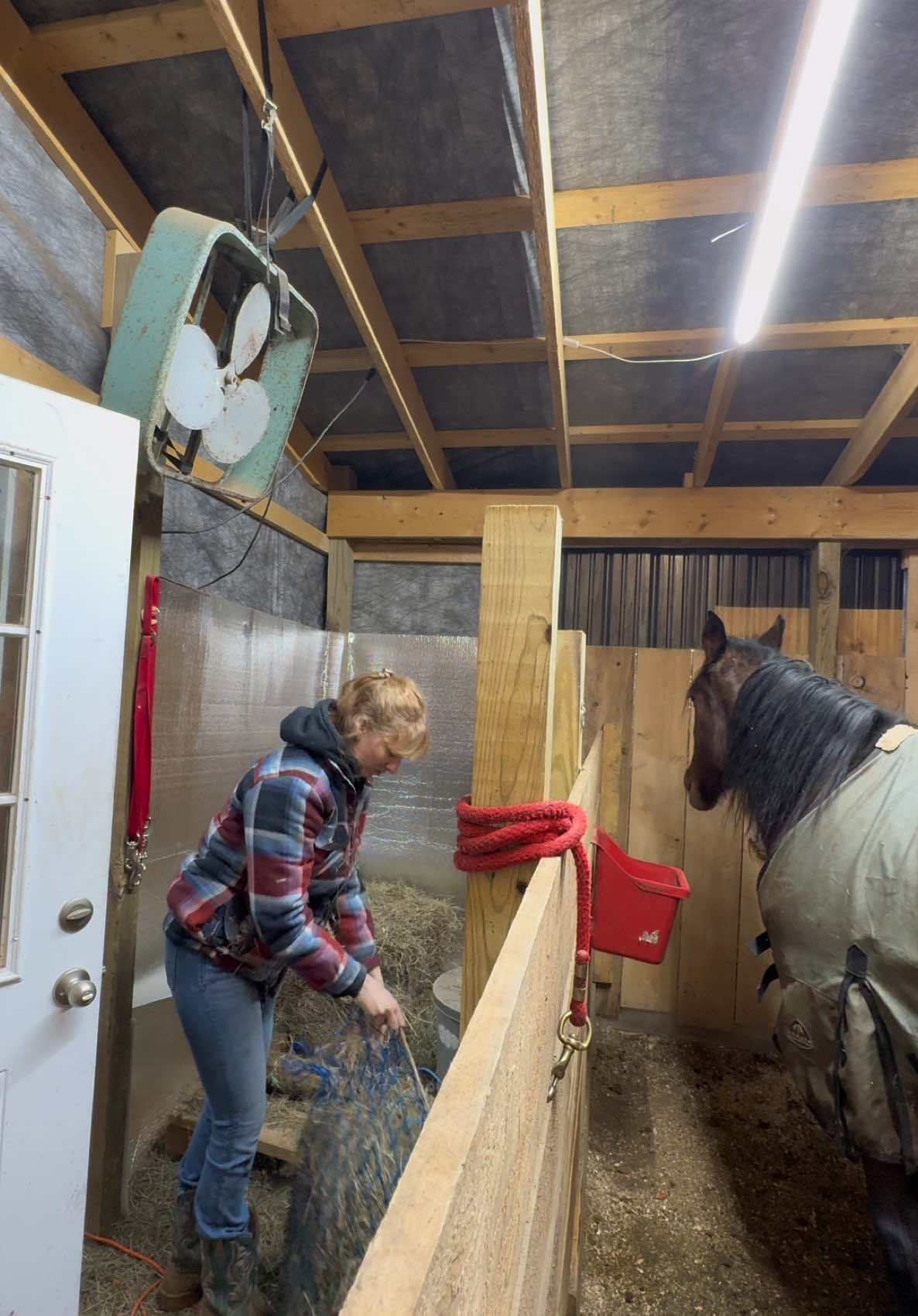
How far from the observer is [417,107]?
1.70m

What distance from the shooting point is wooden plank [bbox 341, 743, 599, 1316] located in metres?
0.25

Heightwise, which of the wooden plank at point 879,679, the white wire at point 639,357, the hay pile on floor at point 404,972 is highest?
the white wire at point 639,357

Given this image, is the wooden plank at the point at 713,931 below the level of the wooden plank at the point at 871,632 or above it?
below

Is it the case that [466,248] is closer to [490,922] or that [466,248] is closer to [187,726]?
[187,726]

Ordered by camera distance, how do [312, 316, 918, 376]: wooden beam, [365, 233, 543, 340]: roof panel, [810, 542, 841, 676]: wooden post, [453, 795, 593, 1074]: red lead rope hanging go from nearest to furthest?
[453, 795, 593, 1074]: red lead rope hanging
[365, 233, 543, 340]: roof panel
[312, 316, 918, 376]: wooden beam
[810, 542, 841, 676]: wooden post

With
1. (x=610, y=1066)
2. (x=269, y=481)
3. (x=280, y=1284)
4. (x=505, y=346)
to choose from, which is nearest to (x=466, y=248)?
(x=505, y=346)

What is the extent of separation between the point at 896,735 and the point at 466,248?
6.18 feet

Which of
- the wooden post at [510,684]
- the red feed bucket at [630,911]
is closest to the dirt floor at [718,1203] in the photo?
the red feed bucket at [630,911]

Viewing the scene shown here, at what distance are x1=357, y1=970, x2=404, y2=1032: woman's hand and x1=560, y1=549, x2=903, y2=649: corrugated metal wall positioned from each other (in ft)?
9.49

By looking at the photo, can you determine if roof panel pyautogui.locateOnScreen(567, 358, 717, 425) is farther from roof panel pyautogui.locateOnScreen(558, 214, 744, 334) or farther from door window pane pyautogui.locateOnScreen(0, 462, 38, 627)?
door window pane pyautogui.locateOnScreen(0, 462, 38, 627)

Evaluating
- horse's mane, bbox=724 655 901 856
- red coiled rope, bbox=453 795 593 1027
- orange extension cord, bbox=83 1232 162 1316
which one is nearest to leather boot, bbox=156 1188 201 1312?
orange extension cord, bbox=83 1232 162 1316

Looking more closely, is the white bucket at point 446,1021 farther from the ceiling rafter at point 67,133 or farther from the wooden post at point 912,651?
the ceiling rafter at point 67,133

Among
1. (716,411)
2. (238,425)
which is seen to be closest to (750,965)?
(716,411)

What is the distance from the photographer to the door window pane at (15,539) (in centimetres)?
123
